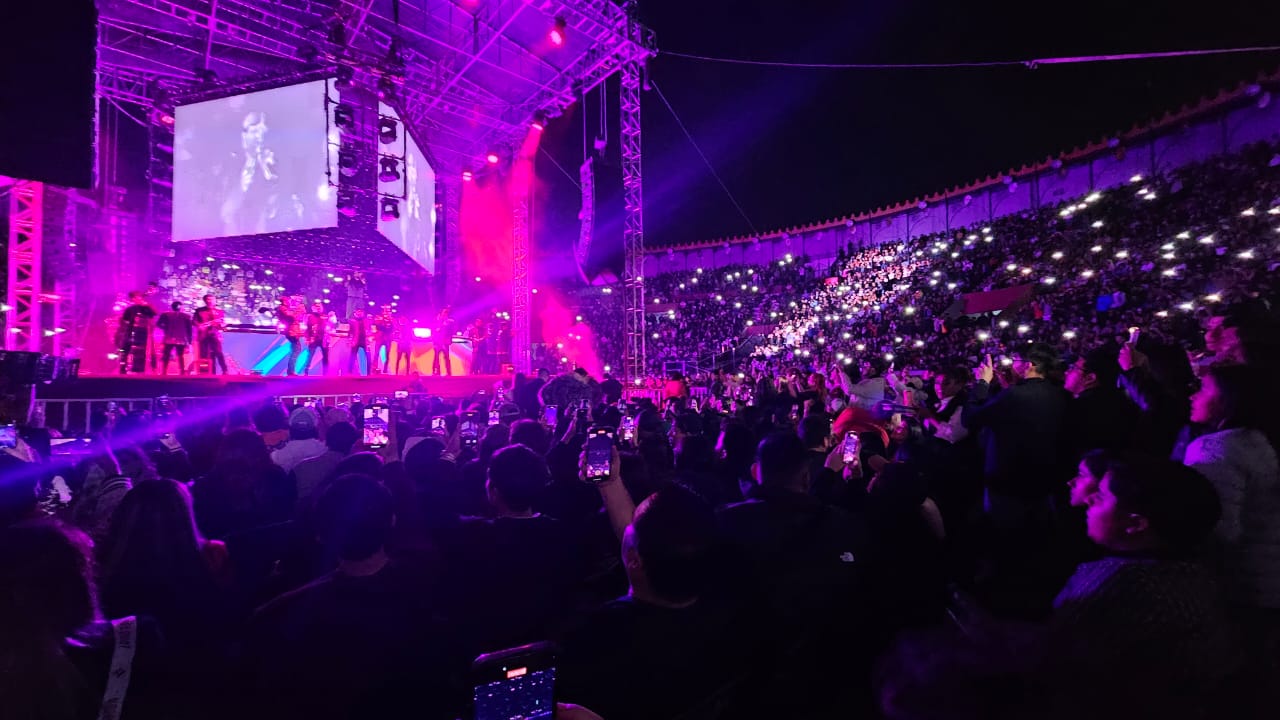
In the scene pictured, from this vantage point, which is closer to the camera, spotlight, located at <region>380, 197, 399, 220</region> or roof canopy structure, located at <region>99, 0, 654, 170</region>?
roof canopy structure, located at <region>99, 0, 654, 170</region>

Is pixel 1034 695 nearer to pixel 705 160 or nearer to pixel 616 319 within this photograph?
pixel 705 160

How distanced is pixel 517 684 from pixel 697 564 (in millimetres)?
629

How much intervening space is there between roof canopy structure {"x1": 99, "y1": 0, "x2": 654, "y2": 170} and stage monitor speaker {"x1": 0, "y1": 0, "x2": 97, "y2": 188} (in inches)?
330

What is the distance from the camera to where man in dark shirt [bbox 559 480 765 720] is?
154cm

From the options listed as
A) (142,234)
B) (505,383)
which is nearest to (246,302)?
(142,234)

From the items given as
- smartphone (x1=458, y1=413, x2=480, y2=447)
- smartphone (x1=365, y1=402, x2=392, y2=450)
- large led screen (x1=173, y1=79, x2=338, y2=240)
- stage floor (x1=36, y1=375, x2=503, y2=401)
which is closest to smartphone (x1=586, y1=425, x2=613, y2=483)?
smartphone (x1=365, y1=402, x2=392, y2=450)

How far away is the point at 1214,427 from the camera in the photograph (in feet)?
9.07

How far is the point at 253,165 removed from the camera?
533 inches

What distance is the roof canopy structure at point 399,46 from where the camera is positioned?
12.5m

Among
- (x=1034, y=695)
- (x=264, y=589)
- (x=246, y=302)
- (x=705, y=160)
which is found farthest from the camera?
(x=705, y=160)

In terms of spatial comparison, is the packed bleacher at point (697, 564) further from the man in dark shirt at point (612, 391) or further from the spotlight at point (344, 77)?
the spotlight at point (344, 77)

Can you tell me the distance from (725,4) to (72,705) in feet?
53.5

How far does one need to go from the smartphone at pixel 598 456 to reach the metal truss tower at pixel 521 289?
1564 centimetres

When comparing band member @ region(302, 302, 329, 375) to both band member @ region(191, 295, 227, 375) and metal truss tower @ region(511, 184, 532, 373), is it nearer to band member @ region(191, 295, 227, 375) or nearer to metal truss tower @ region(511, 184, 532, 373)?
band member @ region(191, 295, 227, 375)
